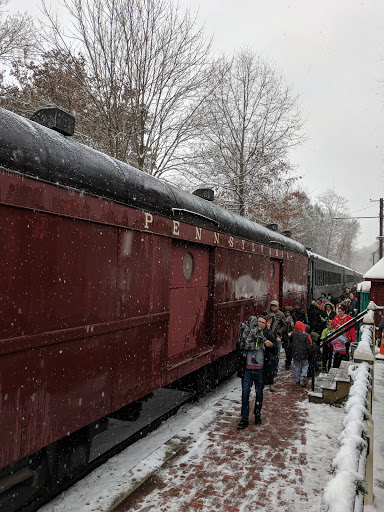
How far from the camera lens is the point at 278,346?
Result: 862 centimetres

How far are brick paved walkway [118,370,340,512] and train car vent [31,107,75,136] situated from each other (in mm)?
3481

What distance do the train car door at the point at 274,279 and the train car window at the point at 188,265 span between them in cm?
448

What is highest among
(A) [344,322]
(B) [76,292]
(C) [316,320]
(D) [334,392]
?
(B) [76,292]

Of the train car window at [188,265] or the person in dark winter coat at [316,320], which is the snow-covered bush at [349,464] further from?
the person in dark winter coat at [316,320]

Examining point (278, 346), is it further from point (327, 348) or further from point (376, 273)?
point (376, 273)

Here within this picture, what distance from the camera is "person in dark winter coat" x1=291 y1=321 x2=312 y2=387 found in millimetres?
7430

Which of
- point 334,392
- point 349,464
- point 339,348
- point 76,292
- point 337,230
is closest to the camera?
point 349,464

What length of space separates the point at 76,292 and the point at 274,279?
776 centimetres

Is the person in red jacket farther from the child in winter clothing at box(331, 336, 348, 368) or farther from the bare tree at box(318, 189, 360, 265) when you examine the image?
the bare tree at box(318, 189, 360, 265)

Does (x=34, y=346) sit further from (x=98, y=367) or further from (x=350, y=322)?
(x=350, y=322)

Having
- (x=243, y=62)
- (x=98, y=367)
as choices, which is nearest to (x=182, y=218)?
(x=98, y=367)

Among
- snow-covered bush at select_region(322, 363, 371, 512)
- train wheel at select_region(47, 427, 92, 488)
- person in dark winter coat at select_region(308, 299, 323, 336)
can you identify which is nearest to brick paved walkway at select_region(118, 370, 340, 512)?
train wheel at select_region(47, 427, 92, 488)

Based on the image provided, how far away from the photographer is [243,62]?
18047 millimetres

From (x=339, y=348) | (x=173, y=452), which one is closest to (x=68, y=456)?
(x=173, y=452)
